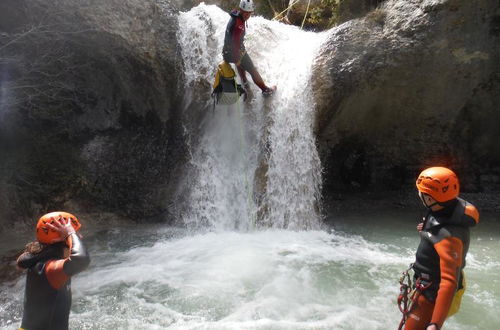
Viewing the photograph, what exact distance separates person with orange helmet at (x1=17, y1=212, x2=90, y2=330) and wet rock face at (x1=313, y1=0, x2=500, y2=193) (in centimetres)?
535

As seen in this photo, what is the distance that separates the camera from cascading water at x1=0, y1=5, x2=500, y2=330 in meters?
3.75

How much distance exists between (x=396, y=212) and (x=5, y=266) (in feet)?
21.4

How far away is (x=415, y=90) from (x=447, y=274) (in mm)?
5733

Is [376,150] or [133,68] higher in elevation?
[133,68]

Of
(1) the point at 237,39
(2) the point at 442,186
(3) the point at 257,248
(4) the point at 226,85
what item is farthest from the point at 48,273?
(1) the point at 237,39

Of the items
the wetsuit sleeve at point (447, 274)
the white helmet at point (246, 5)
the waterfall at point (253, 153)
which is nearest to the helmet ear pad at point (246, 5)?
the white helmet at point (246, 5)

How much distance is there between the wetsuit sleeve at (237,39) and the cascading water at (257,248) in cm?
103

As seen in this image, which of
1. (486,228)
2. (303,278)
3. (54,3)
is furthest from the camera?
(486,228)

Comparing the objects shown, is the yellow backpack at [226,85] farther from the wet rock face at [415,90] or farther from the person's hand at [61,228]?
the person's hand at [61,228]

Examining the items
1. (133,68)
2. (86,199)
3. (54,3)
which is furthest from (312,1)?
(86,199)

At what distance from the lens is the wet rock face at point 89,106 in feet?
19.9

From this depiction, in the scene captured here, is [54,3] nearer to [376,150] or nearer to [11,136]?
[11,136]

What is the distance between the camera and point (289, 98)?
6941mm

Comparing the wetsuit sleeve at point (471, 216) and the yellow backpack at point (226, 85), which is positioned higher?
the yellow backpack at point (226, 85)
